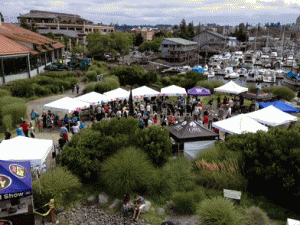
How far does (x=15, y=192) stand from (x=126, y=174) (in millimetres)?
3700

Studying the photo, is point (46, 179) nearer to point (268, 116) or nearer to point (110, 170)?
point (110, 170)

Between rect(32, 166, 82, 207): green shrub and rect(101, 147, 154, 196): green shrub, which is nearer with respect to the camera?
rect(32, 166, 82, 207): green shrub

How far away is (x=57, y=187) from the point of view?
8656mm

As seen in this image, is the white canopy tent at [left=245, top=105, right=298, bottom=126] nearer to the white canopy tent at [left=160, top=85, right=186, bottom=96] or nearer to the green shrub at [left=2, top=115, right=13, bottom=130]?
the white canopy tent at [left=160, top=85, right=186, bottom=96]

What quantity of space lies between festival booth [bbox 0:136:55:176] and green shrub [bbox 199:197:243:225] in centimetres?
618

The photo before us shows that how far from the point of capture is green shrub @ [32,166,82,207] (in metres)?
8.46

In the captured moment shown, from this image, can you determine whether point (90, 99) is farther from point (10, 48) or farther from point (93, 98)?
point (10, 48)

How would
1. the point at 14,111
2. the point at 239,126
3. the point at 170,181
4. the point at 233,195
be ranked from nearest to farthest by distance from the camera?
the point at 233,195, the point at 170,181, the point at 239,126, the point at 14,111

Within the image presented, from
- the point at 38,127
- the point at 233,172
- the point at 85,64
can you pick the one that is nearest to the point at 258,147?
the point at 233,172

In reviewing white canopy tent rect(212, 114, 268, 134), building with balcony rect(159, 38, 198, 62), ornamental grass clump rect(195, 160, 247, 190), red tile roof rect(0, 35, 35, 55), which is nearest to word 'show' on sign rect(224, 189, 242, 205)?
ornamental grass clump rect(195, 160, 247, 190)

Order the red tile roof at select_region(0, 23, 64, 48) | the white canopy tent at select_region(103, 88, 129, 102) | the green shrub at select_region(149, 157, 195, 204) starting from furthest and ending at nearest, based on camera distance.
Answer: the red tile roof at select_region(0, 23, 64, 48)
the white canopy tent at select_region(103, 88, 129, 102)
the green shrub at select_region(149, 157, 195, 204)

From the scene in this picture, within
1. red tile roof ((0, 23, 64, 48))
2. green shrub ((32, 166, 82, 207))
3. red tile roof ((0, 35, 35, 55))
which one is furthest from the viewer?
red tile roof ((0, 23, 64, 48))

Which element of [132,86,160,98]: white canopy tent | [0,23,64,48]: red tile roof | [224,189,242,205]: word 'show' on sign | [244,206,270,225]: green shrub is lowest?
[244,206,270,225]: green shrub

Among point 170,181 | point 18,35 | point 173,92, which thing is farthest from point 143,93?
point 18,35
